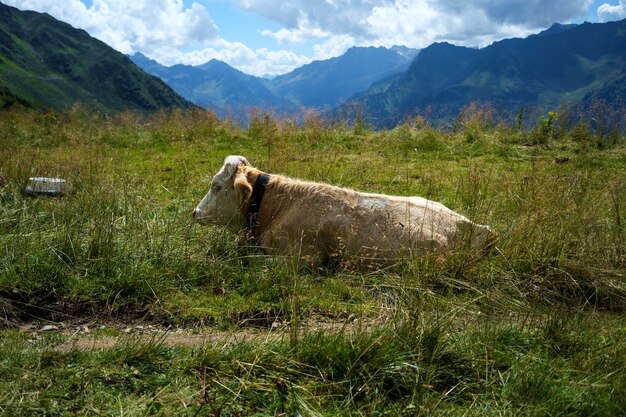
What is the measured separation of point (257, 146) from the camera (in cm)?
1502

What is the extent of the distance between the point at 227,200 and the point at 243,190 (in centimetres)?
32

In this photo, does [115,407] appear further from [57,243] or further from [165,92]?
[165,92]

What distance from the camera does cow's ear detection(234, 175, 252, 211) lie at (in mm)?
6570

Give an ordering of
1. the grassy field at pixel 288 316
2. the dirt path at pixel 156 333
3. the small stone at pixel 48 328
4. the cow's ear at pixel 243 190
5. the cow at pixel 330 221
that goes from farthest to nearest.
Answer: the cow's ear at pixel 243 190 < the cow at pixel 330 221 < the small stone at pixel 48 328 < the dirt path at pixel 156 333 < the grassy field at pixel 288 316

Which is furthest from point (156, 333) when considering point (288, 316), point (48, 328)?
point (48, 328)

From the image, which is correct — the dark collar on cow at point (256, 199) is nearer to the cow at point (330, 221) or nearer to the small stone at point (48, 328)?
the cow at point (330, 221)

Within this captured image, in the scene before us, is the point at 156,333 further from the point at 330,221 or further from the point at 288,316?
the point at 330,221

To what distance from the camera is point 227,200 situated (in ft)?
22.2

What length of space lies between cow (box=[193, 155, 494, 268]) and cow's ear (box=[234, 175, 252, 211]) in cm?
1

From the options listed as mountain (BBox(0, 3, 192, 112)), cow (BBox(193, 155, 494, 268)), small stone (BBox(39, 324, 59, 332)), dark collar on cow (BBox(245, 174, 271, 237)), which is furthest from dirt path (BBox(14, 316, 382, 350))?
mountain (BBox(0, 3, 192, 112))

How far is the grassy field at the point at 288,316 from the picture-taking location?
301cm

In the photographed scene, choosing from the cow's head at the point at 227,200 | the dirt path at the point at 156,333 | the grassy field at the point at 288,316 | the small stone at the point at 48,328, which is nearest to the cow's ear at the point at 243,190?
the cow's head at the point at 227,200

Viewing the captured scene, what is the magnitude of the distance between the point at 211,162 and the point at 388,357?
9.53 meters

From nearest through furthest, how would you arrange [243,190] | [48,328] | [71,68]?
[48,328]
[243,190]
[71,68]
